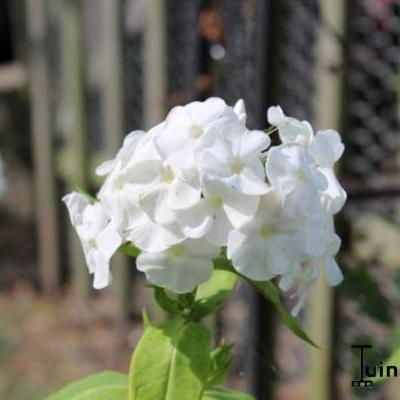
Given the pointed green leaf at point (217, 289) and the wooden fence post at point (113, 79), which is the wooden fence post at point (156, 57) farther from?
the pointed green leaf at point (217, 289)

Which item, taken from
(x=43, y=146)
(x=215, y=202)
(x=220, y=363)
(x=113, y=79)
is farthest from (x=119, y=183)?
(x=43, y=146)

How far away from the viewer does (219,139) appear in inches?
35.6

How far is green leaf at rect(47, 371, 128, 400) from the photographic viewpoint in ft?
3.51

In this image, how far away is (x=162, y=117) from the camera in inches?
135

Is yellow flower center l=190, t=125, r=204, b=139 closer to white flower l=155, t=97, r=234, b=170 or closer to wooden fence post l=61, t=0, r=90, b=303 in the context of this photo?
white flower l=155, t=97, r=234, b=170

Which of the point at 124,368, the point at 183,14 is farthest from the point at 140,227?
the point at 124,368

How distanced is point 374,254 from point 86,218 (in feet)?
5.22

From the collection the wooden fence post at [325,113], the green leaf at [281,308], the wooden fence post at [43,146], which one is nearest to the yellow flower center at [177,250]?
the green leaf at [281,308]

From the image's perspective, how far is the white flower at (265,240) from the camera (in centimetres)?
88

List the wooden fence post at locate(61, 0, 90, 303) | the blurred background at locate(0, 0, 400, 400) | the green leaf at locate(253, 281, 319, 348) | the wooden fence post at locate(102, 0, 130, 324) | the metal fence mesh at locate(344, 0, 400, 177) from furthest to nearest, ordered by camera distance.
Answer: the wooden fence post at locate(61, 0, 90, 303) → the wooden fence post at locate(102, 0, 130, 324) → the metal fence mesh at locate(344, 0, 400, 177) → the blurred background at locate(0, 0, 400, 400) → the green leaf at locate(253, 281, 319, 348)

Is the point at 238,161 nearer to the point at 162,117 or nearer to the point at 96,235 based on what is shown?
the point at 96,235

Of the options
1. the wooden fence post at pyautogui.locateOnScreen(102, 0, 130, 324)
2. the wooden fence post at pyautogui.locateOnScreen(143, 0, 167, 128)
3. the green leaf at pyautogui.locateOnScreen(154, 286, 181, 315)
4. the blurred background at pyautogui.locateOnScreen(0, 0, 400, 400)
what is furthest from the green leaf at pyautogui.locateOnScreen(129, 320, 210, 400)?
the wooden fence post at pyautogui.locateOnScreen(102, 0, 130, 324)

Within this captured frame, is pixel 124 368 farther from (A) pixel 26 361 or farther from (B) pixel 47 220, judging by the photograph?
(B) pixel 47 220

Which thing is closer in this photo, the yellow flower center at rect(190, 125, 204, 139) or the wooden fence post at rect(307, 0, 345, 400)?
the yellow flower center at rect(190, 125, 204, 139)
